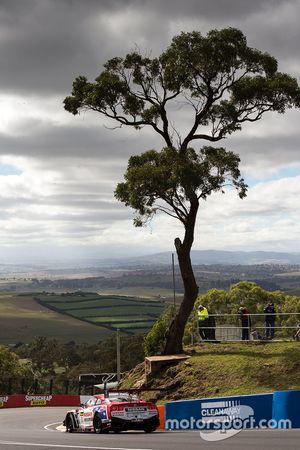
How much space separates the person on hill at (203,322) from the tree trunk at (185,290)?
0.81 metres

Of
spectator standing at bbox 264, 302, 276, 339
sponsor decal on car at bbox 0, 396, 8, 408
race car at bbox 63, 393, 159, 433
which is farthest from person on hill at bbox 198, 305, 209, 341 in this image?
sponsor decal on car at bbox 0, 396, 8, 408

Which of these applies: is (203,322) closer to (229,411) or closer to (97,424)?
(229,411)

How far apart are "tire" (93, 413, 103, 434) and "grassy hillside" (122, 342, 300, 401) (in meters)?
5.68

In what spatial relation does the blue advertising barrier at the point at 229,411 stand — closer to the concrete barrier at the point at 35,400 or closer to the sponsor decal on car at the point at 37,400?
the concrete barrier at the point at 35,400

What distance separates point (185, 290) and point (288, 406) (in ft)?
40.7

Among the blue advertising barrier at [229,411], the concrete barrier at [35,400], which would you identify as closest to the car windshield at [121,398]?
the blue advertising barrier at [229,411]

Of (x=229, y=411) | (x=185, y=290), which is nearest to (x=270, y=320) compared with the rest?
(x=185, y=290)

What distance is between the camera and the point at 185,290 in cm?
2958

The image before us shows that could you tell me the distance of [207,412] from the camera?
19281 mm

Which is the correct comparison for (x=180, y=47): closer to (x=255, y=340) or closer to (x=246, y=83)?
(x=246, y=83)

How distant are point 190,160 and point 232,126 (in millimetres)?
3766

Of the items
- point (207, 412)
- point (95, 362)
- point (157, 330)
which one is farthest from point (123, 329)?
point (207, 412)

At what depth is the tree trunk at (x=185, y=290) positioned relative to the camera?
29.2 metres

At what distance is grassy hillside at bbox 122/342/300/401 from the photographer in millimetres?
23156
